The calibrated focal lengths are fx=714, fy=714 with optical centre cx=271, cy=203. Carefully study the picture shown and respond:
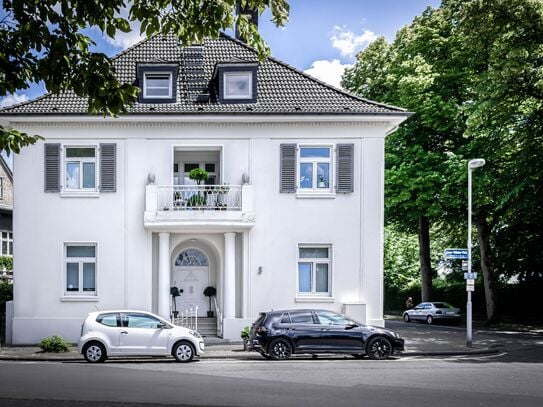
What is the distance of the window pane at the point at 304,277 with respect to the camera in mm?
25125

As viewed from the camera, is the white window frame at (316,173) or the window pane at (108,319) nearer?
the window pane at (108,319)

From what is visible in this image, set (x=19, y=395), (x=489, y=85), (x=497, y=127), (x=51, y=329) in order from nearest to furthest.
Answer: (x=19, y=395)
(x=51, y=329)
(x=489, y=85)
(x=497, y=127)

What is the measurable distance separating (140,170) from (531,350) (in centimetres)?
1435

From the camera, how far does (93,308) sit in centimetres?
2470

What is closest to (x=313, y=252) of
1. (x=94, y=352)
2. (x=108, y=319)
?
(x=108, y=319)

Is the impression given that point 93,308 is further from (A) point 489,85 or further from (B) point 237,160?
(A) point 489,85

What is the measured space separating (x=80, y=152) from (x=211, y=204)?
5.00 m

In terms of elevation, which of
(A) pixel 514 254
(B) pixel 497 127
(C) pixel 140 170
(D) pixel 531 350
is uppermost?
(B) pixel 497 127

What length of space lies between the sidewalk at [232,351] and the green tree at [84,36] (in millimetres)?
11946

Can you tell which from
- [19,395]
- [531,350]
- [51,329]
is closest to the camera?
[19,395]

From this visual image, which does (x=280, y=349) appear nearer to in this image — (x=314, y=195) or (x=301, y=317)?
(x=301, y=317)

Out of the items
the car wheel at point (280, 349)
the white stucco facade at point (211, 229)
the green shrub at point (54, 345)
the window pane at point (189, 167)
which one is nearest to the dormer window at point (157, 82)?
the white stucco facade at point (211, 229)

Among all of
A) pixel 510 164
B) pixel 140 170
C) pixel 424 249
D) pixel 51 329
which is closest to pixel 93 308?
pixel 51 329

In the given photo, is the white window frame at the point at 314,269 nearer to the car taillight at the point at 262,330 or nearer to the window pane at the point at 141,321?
the car taillight at the point at 262,330
